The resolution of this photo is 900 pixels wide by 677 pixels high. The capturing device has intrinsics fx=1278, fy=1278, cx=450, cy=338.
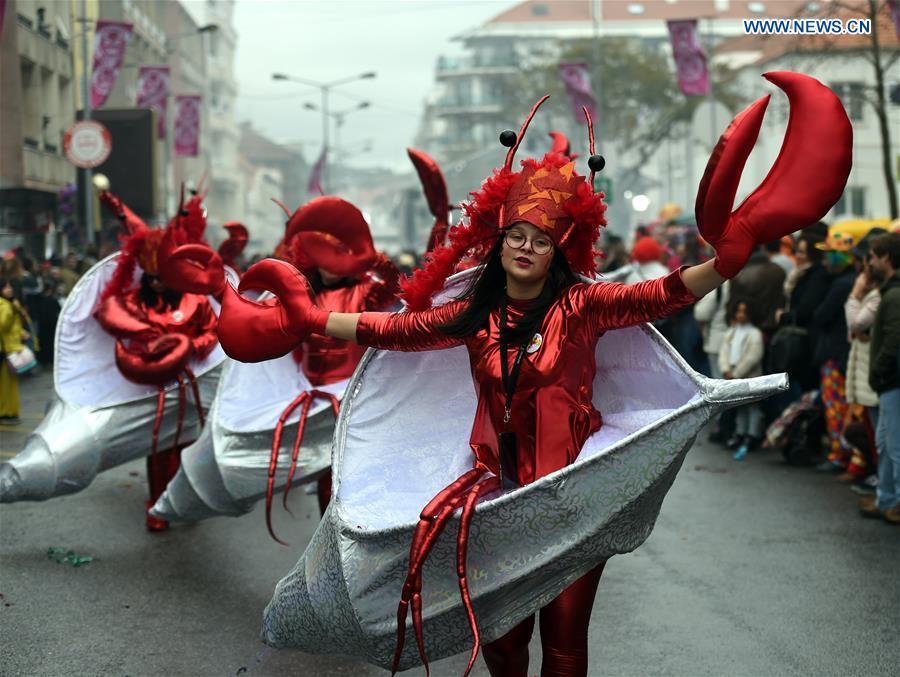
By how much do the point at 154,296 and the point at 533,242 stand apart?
417 centimetres

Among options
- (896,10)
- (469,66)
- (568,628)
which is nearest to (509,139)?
(568,628)

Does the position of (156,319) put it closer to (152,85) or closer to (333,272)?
(333,272)

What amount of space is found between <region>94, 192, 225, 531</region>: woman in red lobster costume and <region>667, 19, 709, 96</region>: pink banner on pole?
17.8 meters

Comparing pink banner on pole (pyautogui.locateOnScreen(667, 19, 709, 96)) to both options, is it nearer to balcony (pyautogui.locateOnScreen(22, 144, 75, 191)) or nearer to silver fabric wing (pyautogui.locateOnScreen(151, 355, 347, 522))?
balcony (pyautogui.locateOnScreen(22, 144, 75, 191))

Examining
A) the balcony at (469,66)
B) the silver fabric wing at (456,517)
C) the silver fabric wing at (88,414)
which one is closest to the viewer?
the silver fabric wing at (456,517)

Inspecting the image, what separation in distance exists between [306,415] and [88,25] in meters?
21.0

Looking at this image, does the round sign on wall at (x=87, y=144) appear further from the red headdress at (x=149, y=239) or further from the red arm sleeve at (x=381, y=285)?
the red arm sleeve at (x=381, y=285)

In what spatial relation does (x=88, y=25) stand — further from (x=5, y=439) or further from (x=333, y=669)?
(x=333, y=669)

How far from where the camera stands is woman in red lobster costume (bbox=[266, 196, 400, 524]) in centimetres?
641

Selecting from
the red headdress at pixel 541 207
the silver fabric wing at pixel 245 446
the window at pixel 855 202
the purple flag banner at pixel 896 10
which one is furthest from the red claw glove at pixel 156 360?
the window at pixel 855 202

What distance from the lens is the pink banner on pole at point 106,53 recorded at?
23219 mm

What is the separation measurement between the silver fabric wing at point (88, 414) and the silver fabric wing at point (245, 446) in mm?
654

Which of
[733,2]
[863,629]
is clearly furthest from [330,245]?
[733,2]

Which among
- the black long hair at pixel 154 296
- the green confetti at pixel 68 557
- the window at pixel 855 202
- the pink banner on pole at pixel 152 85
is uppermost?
the pink banner on pole at pixel 152 85
